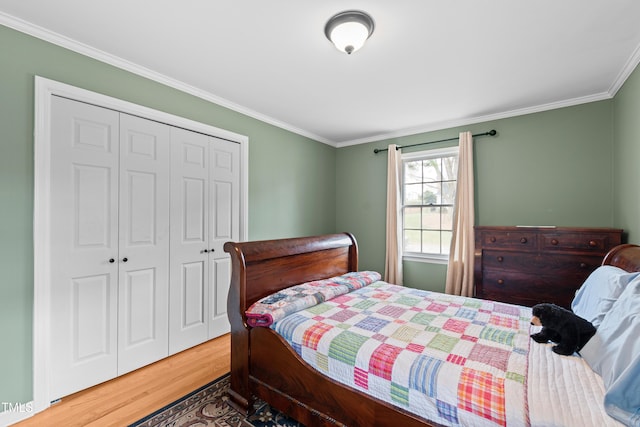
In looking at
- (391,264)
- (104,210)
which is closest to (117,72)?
(104,210)

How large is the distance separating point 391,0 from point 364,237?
3256mm

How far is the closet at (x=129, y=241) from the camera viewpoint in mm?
2010

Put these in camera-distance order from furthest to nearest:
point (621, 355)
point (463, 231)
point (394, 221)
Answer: point (394, 221) → point (463, 231) → point (621, 355)

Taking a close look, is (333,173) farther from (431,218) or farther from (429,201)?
(431,218)

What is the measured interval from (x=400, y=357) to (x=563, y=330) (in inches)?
30.8

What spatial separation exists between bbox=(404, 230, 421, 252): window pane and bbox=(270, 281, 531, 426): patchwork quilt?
1957mm

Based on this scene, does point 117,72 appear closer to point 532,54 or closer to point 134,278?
point 134,278

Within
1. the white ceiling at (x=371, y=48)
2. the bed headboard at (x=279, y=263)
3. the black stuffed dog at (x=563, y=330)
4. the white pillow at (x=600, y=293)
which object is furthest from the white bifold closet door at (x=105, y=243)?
the white pillow at (x=600, y=293)

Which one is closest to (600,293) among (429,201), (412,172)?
(429,201)

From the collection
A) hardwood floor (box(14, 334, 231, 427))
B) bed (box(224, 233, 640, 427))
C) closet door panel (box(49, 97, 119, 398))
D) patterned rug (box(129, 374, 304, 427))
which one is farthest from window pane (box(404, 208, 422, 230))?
closet door panel (box(49, 97, 119, 398))

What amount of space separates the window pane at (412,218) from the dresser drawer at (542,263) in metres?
1.15

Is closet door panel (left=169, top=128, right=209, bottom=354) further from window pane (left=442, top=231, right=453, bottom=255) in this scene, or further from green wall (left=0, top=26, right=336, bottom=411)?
window pane (left=442, top=231, right=453, bottom=255)

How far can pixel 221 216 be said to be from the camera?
3045mm

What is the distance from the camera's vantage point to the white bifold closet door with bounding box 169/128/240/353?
266 centimetres
